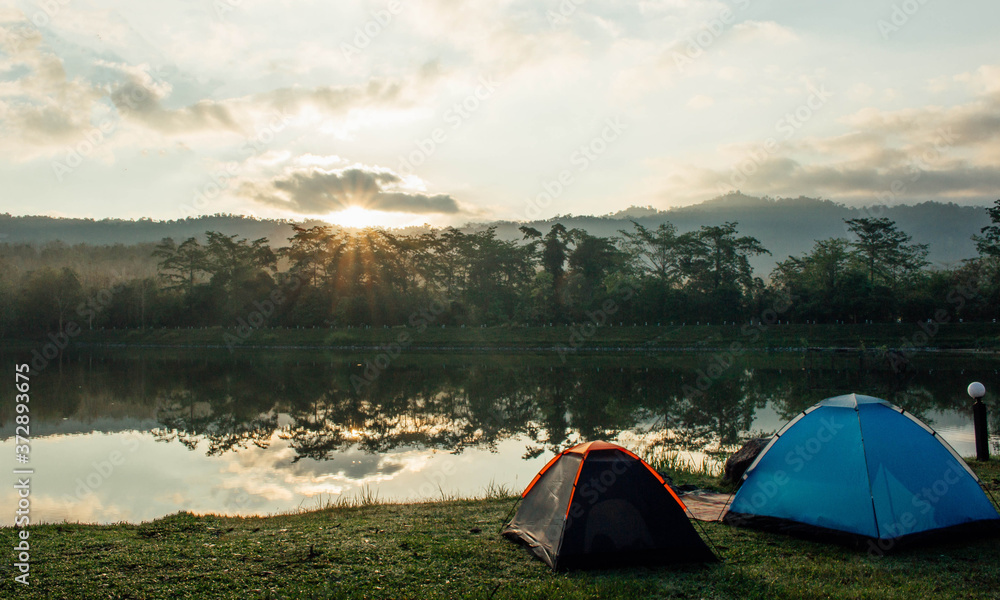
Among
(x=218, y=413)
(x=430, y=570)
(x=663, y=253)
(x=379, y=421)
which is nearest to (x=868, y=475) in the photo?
(x=430, y=570)

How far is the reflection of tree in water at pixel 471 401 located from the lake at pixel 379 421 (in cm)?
10

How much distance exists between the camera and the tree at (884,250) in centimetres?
5806

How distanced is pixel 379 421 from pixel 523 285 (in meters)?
45.9

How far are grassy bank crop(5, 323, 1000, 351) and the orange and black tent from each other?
4220cm

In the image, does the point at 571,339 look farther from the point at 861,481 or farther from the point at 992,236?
the point at 861,481

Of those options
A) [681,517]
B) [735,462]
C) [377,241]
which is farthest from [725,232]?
[681,517]

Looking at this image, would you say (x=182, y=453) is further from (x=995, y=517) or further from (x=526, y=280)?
(x=526, y=280)

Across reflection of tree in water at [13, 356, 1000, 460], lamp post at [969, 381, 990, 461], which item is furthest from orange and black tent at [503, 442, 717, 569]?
reflection of tree in water at [13, 356, 1000, 460]

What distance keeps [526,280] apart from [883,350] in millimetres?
34533

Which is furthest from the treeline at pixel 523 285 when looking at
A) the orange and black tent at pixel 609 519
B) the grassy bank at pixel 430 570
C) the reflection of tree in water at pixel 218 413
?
the orange and black tent at pixel 609 519

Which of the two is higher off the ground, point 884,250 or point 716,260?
point 884,250

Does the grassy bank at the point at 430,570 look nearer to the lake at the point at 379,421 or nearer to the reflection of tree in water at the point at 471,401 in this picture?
the lake at the point at 379,421

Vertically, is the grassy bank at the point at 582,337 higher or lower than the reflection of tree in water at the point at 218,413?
higher

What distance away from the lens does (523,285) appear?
6419 centimetres
